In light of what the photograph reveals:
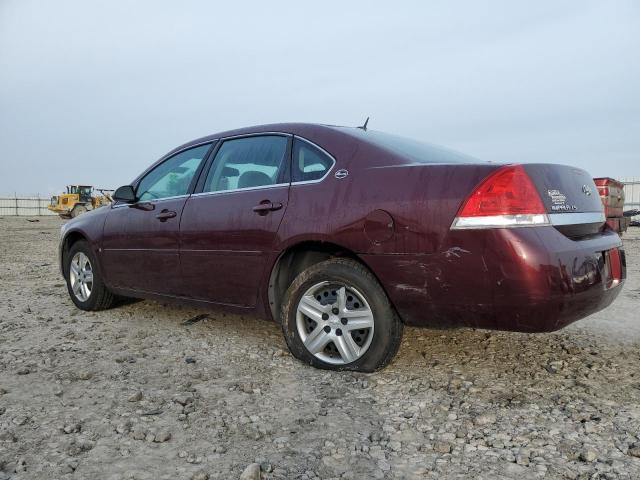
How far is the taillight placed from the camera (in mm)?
2486

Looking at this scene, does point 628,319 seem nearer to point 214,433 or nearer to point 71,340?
point 214,433

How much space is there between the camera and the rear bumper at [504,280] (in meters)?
2.44

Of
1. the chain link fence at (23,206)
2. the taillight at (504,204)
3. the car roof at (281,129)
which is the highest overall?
the car roof at (281,129)

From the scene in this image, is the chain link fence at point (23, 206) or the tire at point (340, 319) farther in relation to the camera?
the chain link fence at point (23, 206)

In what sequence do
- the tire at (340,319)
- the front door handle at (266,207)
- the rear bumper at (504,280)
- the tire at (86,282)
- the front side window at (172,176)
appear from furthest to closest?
1. the tire at (86,282)
2. the front side window at (172,176)
3. the front door handle at (266,207)
4. the tire at (340,319)
5. the rear bumper at (504,280)

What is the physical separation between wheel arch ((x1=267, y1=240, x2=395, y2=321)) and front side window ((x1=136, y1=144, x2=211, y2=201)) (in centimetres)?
117

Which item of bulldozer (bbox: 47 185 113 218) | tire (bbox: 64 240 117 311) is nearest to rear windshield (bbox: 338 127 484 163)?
tire (bbox: 64 240 117 311)

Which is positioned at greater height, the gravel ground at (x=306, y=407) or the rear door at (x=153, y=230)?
the rear door at (x=153, y=230)

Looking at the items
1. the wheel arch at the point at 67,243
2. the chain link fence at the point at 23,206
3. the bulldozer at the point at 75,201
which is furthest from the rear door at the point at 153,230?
the chain link fence at the point at 23,206

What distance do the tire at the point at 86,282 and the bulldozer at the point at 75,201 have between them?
2676 centimetres

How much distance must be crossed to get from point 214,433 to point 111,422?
509mm

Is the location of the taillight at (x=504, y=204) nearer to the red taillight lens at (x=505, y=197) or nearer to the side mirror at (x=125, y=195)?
the red taillight lens at (x=505, y=197)

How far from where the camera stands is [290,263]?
334 cm

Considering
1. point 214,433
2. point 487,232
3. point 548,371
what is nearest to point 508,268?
point 487,232
